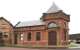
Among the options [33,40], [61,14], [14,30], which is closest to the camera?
[61,14]

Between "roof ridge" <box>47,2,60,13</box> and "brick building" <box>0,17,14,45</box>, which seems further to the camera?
"brick building" <box>0,17,14,45</box>

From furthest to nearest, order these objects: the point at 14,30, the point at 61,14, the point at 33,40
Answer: the point at 14,30
the point at 33,40
the point at 61,14

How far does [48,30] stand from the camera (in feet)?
147

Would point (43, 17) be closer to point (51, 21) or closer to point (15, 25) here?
point (51, 21)

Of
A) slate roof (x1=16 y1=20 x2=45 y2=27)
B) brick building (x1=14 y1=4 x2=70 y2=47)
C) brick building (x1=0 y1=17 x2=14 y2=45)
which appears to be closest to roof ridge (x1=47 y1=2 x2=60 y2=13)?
brick building (x1=14 y1=4 x2=70 y2=47)

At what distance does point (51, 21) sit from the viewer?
44.4m

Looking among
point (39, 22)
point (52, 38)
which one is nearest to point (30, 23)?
point (39, 22)

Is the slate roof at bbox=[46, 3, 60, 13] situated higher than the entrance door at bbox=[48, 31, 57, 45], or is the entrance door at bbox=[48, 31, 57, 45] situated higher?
the slate roof at bbox=[46, 3, 60, 13]

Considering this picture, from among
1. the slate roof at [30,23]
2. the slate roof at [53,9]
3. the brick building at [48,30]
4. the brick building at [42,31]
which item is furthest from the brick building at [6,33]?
the slate roof at [53,9]

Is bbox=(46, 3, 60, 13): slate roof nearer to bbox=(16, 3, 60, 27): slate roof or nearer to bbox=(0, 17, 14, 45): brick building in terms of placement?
bbox=(16, 3, 60, 27): slate roof

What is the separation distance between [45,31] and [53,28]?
2123 millimetres

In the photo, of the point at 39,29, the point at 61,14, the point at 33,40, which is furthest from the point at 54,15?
the point at 33,40

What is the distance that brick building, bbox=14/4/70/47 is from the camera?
4384 cm

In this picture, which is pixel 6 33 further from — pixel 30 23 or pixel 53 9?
pixel 53 9
